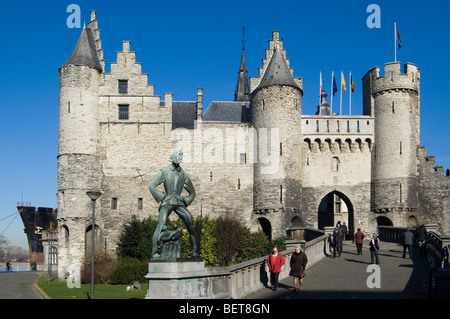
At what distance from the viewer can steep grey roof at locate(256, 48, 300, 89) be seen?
43188 millimetres

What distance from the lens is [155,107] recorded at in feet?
145

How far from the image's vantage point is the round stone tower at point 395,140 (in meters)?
42.8

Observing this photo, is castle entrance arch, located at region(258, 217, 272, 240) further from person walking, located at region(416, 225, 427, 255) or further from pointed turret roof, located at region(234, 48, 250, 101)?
pointed turret roof, located at region(234, 48, 250, 101)

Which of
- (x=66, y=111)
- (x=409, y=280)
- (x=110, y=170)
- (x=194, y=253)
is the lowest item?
(x=409, y=280)

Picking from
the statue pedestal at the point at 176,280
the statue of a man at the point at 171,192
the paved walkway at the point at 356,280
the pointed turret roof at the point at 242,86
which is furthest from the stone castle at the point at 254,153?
the statue pedestal at the point at 176,280

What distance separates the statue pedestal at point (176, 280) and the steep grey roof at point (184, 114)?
31045 millimetres

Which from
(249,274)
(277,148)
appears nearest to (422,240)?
(249,274)

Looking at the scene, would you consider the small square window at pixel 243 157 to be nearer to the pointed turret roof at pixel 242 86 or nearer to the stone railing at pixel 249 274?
the pointed turret roof at pixel 242 86

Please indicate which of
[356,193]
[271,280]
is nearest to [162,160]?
[356,193]

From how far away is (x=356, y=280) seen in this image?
1894 centimetres

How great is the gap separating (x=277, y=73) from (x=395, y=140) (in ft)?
30.1

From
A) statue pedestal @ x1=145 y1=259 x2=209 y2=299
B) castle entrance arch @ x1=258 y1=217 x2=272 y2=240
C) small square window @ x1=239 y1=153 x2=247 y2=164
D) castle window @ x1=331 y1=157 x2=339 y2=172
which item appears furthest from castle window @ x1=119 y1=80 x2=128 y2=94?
statue pedestal @ x1=145 y1=259 x2=209 y2=299

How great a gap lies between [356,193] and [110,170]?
16.8 meters
